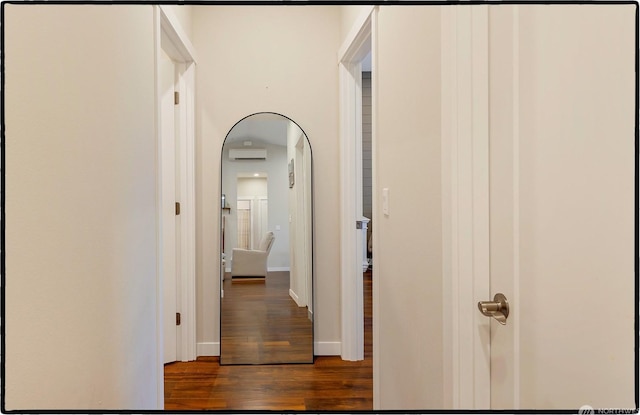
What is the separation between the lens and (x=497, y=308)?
1055 mm

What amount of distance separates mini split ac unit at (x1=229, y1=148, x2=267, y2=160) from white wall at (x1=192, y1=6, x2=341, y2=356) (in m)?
0.11

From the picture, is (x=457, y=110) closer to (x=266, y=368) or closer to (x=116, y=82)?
(x=116, y=82)

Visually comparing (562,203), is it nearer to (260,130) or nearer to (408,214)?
(408,214)

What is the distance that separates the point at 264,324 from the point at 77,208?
193 cm

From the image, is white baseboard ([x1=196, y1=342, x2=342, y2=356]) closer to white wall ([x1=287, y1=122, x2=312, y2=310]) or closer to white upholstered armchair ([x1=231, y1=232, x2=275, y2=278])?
white wall ([x1=287, y1=122, x2=312, y2=310])

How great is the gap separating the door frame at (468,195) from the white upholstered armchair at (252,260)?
1759mm

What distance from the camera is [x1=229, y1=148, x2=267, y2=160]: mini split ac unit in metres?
2.72

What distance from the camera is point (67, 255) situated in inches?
39.2

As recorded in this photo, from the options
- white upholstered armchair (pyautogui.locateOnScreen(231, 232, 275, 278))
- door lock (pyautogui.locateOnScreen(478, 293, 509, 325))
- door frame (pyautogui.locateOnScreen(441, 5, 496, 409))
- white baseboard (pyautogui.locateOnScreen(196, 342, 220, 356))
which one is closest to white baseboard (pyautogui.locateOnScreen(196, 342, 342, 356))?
white baseboard (pyautogui.locateOnScreen(196, 342, 220, 356))

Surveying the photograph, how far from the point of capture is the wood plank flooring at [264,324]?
2697mm

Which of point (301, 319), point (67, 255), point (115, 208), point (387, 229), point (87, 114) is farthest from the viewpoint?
point (301, 319)

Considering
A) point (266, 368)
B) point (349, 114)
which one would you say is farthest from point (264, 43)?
point (266, 368)

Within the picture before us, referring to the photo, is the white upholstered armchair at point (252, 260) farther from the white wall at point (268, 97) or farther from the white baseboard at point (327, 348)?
the white baseboard at point (327, 348)

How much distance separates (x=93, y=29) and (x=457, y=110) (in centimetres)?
100
